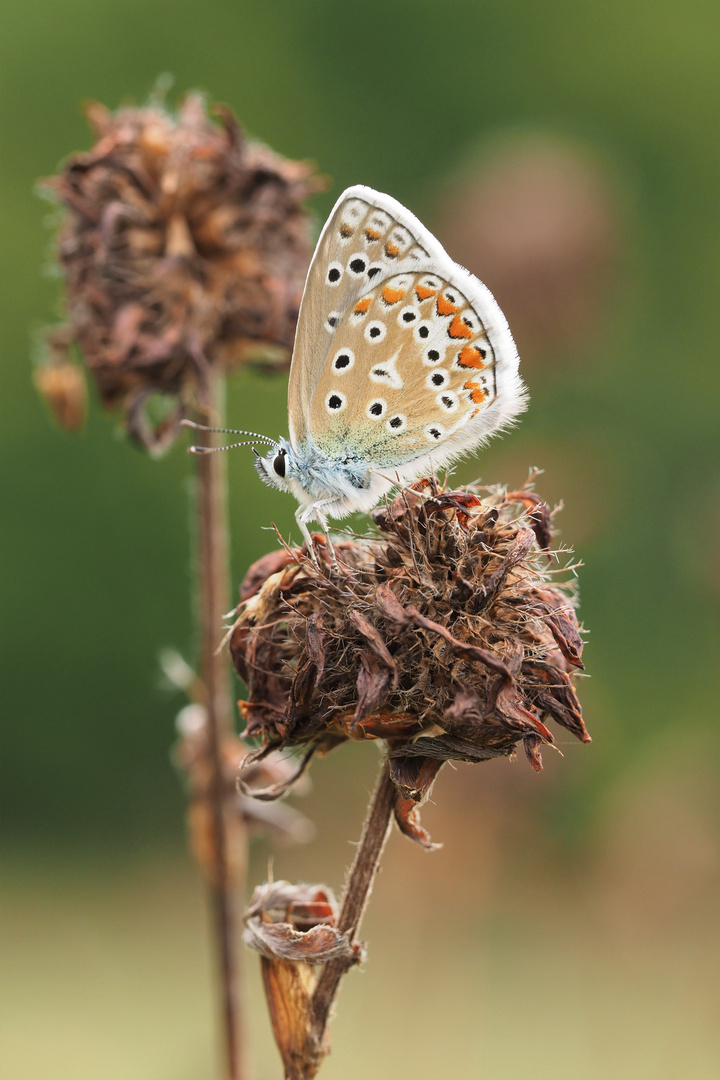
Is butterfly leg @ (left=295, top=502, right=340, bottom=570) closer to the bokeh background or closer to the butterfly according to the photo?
the butterfly

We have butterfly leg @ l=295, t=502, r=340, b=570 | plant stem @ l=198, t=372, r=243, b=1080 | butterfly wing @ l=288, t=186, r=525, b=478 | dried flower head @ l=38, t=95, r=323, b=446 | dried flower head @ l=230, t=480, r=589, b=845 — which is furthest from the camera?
dried flower head @ l=38, t=95, r=323, b=446

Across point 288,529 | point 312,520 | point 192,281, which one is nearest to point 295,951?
point 312,520

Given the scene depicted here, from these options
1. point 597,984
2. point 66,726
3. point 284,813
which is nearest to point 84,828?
point 66,726

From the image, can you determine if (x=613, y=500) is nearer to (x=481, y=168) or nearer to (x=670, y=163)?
(x=481, y=168)

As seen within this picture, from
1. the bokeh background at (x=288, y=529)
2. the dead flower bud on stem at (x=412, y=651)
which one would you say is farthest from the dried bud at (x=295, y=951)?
the bokeh background at (x=288, y=529)

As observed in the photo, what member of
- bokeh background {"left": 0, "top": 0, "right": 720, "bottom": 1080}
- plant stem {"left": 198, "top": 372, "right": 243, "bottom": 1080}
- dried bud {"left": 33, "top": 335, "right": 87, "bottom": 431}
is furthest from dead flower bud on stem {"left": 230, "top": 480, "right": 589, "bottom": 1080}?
bokeh background {"left": 0, "top": 0, "right": 720, "bottom": 1080}

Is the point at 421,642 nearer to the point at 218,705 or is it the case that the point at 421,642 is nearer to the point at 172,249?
the point at 218,705

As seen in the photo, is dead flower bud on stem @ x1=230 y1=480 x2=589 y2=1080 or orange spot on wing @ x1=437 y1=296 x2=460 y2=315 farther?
orange spot on wing @ x1=437 y1=296 x2=460 y2=315
